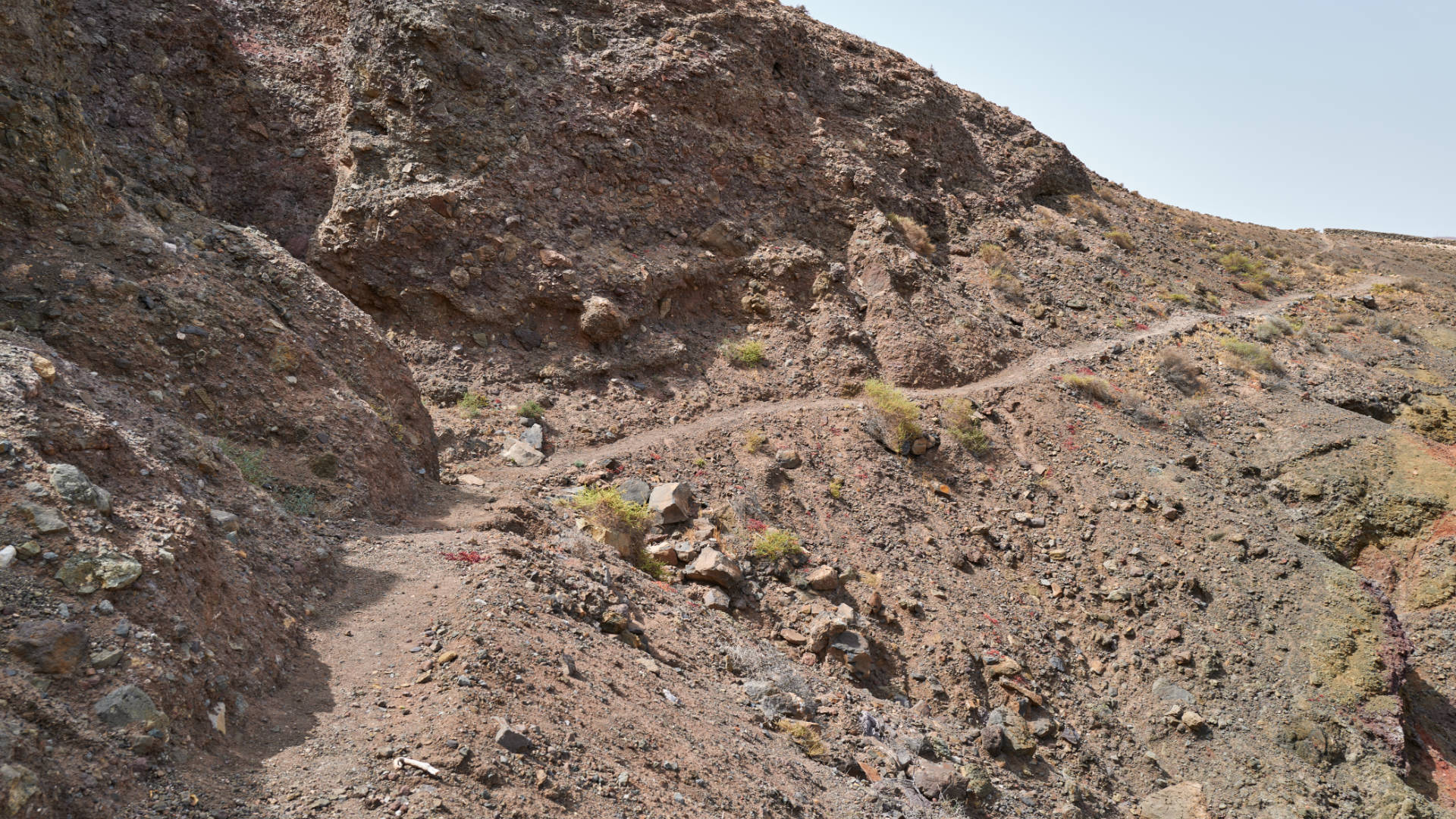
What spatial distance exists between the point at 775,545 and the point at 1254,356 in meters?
14.3

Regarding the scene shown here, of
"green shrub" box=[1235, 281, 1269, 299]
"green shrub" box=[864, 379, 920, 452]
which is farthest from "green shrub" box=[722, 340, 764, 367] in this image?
"green shrub" box=[1235, 281, 1269, 299]

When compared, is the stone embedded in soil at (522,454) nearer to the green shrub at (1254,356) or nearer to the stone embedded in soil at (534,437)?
the stone embedded in soil at (534,437)

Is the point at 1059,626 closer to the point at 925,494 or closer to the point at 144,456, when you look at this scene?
the point at 925,494

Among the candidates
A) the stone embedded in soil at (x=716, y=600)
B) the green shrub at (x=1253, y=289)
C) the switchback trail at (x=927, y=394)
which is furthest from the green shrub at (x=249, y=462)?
the green shrub at (x=1253, y=289)

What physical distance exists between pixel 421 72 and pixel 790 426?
10.1m

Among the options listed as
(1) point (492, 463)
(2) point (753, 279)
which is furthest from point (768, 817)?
→ (2) point (753, 279)

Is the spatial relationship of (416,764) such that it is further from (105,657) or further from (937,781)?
(937,781)

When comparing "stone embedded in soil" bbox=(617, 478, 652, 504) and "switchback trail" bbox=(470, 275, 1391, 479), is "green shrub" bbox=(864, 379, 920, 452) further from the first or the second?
"stone embedded in soil" bbox=(617, 478, 652, 504)

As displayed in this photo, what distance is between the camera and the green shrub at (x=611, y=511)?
445 inches

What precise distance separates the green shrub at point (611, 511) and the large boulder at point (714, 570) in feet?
3.14

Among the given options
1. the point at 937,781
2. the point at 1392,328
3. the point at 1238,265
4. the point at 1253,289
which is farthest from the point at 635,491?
the point at 1392,328

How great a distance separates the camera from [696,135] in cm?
1872

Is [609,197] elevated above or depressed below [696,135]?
below

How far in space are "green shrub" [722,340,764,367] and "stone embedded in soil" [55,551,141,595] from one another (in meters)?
12.3
